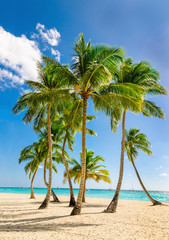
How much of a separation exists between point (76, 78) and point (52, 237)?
22.1 feet

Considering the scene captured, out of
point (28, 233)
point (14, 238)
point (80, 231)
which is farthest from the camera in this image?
point (80, 231)

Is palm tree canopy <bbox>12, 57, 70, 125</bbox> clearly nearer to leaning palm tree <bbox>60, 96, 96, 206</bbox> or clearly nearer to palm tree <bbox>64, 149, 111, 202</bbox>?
leaning palm tree <bbox>60, 96, 96, 206</bbox>

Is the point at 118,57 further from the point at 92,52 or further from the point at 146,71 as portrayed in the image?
the point at 146,71

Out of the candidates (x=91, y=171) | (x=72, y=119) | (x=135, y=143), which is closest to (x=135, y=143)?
(x=135, y=143)

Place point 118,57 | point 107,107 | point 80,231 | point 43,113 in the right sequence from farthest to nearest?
point 43,113
point 107,107
point 118,57
point 80,231

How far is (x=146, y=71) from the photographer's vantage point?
37.9ft

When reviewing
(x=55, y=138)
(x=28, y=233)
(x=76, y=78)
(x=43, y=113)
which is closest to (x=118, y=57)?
(x=76, y=78)

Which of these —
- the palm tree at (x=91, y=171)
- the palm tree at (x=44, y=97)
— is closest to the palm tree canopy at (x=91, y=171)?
the palm tree at (x=91, y=171)

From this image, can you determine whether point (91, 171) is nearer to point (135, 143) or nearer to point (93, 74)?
point (135, 143)

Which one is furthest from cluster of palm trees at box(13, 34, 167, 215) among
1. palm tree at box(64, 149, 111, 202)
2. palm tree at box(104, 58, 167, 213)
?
palm tree at box(64, 149, 111, 202)

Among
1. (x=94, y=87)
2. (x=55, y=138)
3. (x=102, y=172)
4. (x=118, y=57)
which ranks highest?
(x=118, y=57)

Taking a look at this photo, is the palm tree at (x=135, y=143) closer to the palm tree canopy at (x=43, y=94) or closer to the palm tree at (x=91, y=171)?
the palm tree at (x=91, y=171)

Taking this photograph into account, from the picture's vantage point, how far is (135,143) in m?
18.2

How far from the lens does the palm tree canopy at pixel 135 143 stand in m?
17.6
